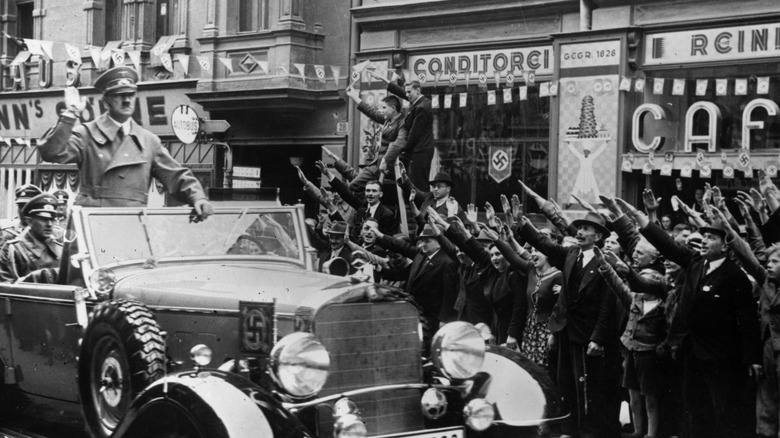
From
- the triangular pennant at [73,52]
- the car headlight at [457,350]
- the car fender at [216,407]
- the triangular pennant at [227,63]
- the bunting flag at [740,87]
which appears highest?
the triangular pennant at [73,52]

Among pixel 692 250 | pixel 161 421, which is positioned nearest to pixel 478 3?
pixel 692 250

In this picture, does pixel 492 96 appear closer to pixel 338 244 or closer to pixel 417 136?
pixel 417 136

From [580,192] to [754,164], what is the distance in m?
2.28

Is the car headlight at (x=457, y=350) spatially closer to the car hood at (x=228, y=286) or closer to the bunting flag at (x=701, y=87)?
the car hood at (x=228, y=286)

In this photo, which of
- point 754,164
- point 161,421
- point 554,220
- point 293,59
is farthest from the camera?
point 293,59

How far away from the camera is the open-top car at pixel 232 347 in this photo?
17.3 feet

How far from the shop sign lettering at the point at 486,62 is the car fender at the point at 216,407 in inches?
380

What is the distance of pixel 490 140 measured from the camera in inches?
589

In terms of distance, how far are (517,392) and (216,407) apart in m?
1.94

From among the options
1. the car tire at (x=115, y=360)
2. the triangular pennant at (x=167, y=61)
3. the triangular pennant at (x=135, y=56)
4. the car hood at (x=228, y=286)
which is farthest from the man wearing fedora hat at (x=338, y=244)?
the triangular pennant at (x=167, y=61)

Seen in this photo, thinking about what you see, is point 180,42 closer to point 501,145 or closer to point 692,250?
point 501,145

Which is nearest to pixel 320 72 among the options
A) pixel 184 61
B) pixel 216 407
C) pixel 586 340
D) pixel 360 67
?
pixel 360 67

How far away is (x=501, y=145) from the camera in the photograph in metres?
14.8

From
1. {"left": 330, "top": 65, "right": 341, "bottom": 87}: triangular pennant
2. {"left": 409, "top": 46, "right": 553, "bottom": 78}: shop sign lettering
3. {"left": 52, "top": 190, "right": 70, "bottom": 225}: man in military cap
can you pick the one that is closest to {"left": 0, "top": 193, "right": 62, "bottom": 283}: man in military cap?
{"left": 52, "top": 190, "right": 70, "bottom": 225}: man in military cap
